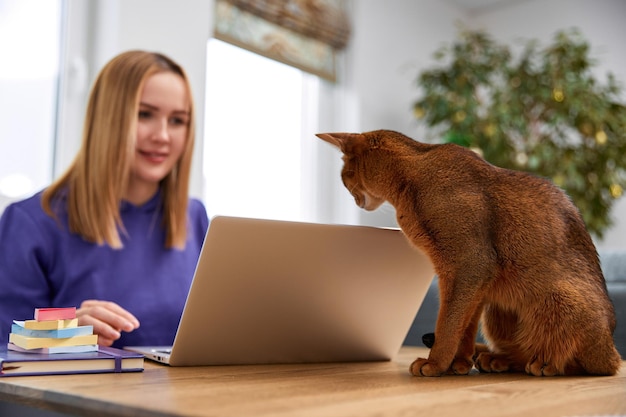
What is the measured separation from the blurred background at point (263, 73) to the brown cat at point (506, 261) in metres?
1.05

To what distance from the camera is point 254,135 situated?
343cm

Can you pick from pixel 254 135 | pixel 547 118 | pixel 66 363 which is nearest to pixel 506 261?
pixel 66 363

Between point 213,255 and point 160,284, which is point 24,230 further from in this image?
point 213,255

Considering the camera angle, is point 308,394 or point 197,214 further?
point 197,214

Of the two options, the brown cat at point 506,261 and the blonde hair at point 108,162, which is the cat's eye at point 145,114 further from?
the brown cat at point 506,261

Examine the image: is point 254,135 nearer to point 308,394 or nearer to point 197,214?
point 197,214

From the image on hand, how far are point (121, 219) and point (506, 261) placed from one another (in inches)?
39.2

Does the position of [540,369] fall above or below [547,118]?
below

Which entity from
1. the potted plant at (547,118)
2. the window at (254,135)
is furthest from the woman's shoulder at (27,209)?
the potted plant at (547,118)

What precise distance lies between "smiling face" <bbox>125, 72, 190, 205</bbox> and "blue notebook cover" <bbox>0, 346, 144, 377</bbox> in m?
0.81

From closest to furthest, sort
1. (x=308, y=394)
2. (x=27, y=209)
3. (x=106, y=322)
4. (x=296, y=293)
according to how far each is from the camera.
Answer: (x=308, y=394) → (x=296, y=293) → (x=106, y=322) → (x=27, y=209)

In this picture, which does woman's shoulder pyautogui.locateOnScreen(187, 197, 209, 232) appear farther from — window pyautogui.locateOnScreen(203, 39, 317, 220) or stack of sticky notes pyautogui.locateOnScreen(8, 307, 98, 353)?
window pyautogui.locateOnScreen(203, 39, 317, 220)

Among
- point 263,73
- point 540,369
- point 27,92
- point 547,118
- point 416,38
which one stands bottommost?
point 540,369

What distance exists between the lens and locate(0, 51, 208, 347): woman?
1503 millimetres
